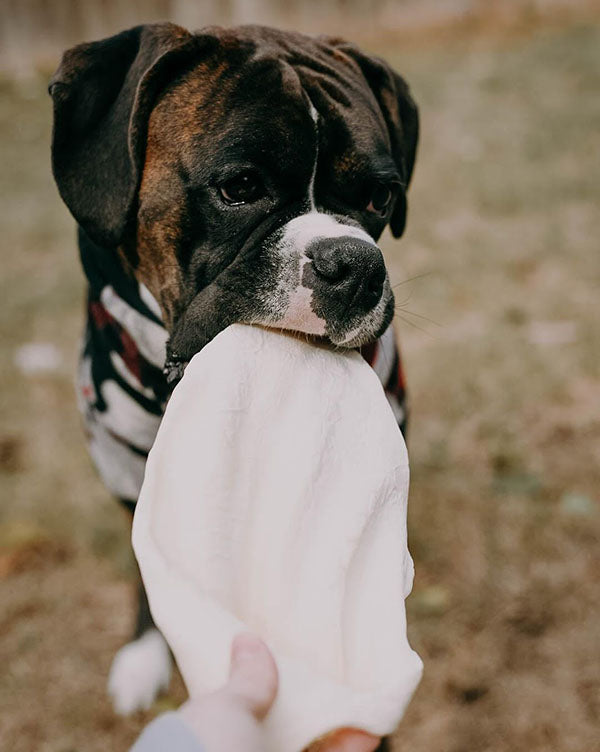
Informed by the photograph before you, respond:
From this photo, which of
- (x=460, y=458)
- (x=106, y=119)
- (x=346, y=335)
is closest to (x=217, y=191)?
(x=106, y=119)

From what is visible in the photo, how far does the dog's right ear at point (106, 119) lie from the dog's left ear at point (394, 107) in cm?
59

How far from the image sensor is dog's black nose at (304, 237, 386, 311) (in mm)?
1679

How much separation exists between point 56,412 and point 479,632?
210cm

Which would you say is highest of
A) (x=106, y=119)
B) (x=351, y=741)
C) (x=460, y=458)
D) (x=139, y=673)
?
(x=106, y=119)

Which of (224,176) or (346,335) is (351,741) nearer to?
(346,335)

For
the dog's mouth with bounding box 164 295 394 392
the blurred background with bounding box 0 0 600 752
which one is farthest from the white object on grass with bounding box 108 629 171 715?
the dog's mouth with bounding box 164 295 394 392

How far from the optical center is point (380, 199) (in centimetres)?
214

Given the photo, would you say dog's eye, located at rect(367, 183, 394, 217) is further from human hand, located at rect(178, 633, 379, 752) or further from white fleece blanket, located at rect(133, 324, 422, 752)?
human hand, located at rect(178, 633, 379, 752)

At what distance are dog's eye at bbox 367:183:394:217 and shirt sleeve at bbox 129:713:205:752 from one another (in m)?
1.43

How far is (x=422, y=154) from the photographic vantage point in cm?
622

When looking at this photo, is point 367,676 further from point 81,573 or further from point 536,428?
point 536,428

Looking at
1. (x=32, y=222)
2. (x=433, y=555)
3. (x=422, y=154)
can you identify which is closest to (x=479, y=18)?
(x=422, y=154)

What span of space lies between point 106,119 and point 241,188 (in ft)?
1.31

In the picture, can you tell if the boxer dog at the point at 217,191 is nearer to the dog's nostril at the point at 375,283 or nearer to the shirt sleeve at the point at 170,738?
the dog's nostril at the point at 375,283
